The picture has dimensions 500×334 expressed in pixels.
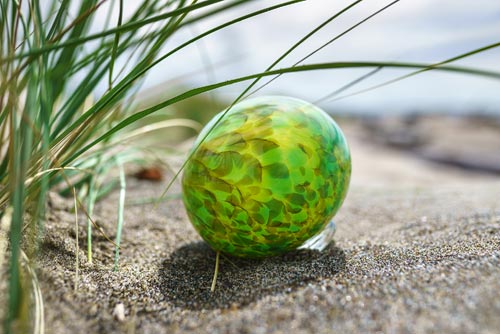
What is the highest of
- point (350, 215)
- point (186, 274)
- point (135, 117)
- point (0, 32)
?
point (0, 32)

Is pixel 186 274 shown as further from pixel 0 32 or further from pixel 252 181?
pixel 0 32

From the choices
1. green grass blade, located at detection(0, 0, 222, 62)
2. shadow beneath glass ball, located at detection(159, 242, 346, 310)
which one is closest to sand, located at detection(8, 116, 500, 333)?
shadow beneath glass ball, located at detection(159, 242, 346, 310)

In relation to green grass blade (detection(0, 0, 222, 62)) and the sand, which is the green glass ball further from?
green grass blade (detection(0, 0, 222, 62))

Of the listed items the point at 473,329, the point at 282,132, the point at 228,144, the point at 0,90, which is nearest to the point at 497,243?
the point at 473,329

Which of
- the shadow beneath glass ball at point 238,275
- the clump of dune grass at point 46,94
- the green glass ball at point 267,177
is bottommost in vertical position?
the shadow beneath glass ball at point 238,275

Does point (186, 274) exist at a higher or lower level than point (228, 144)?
lower

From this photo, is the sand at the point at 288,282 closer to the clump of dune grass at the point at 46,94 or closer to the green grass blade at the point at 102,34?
the clump of dune grass at the point at 46,94

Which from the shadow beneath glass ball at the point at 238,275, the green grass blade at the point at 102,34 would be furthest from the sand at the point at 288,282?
the green grass blade at the point at 102,34

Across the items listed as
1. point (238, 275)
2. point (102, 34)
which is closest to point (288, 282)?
point (238, 275)
